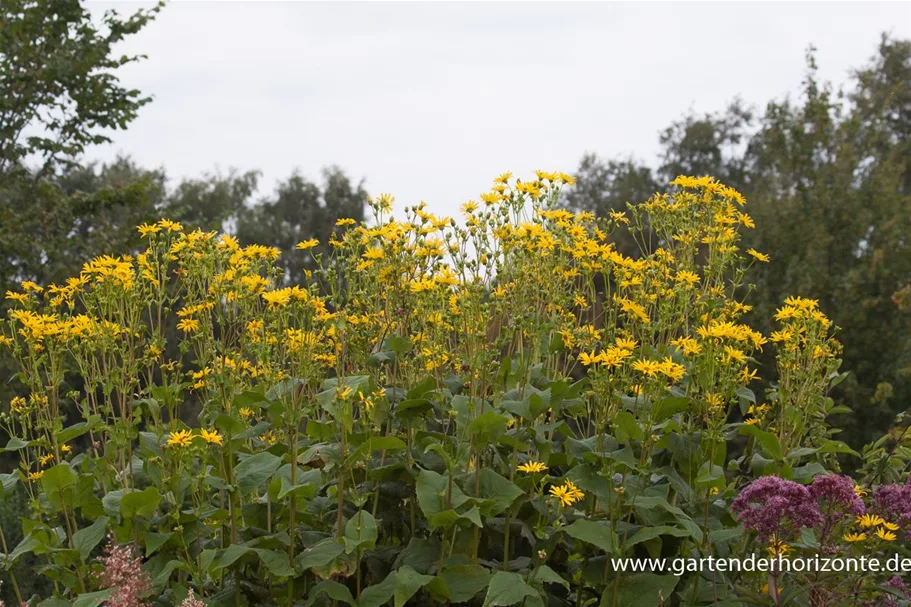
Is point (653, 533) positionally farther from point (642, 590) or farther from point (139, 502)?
point (139, 502)

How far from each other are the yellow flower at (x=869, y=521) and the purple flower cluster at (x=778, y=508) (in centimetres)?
31

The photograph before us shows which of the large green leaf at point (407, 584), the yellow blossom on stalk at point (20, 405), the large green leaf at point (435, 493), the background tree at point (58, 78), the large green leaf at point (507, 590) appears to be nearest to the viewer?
the large green leaf at point (507, 590)

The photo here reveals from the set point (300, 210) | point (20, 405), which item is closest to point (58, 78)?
point (20, 405)

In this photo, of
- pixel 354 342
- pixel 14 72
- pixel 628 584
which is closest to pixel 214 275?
pixel 354 342

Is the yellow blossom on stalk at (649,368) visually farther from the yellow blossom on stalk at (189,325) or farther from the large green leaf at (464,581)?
the yellow blossom on stalk at (189,325)

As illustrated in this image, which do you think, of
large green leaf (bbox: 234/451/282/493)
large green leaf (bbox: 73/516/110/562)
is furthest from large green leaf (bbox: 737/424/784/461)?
large green leaf (bbox: 73/516/110/562)

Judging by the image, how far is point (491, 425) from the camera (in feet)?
12.1

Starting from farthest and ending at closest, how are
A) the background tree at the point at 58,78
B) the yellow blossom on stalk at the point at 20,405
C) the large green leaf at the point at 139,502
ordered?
the background tree at the point at 58,78 → the yellow blossom on stalk at the point at 20,405 → the large green leaf at the point at 139,502

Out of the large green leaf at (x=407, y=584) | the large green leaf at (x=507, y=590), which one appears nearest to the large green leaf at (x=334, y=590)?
the large green leaf at (x=407, y=584)

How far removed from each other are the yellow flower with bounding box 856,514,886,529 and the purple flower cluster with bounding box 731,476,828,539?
31 centimetres

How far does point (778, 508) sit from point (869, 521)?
52 cm

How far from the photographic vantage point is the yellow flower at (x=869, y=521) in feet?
12.5

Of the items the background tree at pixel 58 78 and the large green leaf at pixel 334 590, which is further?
the background tree at pixel 58 78

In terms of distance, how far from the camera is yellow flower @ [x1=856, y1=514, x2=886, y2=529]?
3.80 meters
